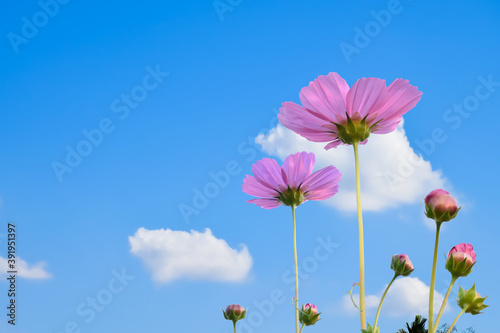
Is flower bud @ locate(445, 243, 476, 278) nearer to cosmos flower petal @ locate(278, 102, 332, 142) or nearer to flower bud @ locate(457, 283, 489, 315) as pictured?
flower bud @ locate(457, 283, 489, 315)

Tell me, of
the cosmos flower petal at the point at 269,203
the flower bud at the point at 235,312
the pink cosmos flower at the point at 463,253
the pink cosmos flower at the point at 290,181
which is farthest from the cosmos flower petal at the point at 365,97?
the flower bud at the point at 235,312

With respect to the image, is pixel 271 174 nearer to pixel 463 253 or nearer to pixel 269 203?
pixel 269 203

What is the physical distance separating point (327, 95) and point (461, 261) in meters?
0.40

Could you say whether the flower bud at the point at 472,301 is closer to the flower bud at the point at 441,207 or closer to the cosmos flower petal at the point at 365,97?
the flower bud at the point at 441,207

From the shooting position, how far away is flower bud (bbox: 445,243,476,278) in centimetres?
96

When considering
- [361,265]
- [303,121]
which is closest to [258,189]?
[303,121]

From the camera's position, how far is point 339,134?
1.00 m

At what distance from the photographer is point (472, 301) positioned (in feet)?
3.20

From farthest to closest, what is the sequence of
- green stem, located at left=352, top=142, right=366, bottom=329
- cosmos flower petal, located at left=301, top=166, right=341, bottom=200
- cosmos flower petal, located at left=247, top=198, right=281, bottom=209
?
cosmos flower petal, located at left=247, top=198, right=281, bottom=209, cosmos flower petal, located at left=301, top=166, right=341, bottom=200, green stem, located at left=352, top=142, right=366, bottom=329

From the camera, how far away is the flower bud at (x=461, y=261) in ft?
3.15

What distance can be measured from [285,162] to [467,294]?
63 centimetres

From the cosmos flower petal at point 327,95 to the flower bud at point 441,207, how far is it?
0.23m

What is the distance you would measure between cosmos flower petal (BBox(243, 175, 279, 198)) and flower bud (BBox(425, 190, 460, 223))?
2.02 feet

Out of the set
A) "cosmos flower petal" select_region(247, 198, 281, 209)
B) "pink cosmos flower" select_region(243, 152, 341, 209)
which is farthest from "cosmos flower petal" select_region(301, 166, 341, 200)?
"cosmos flower petal" select_region(247, 198, 281, 209)
